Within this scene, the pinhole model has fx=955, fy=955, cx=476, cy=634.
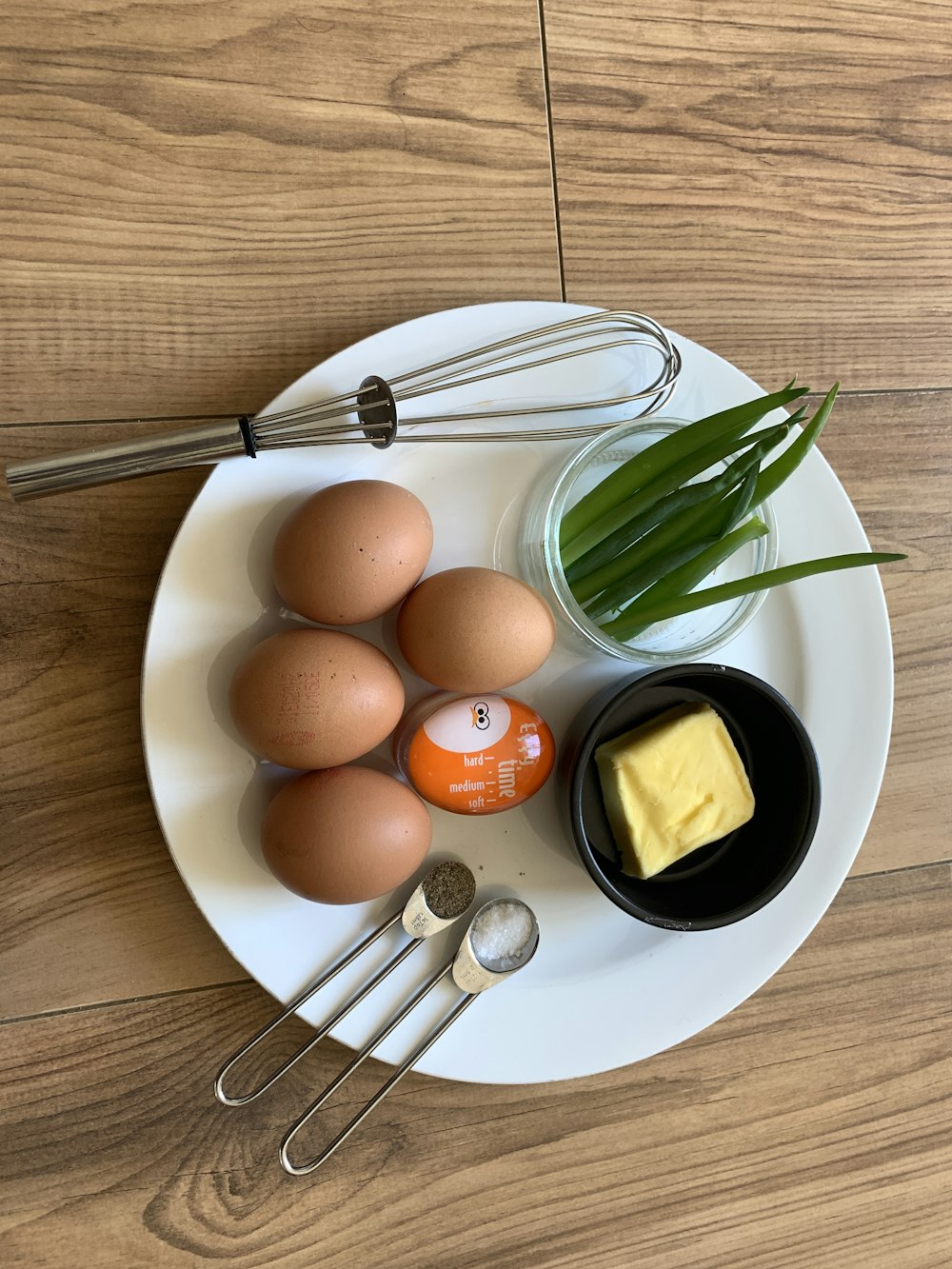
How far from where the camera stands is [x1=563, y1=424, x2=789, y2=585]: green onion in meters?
0.54

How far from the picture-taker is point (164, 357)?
22.2 inches

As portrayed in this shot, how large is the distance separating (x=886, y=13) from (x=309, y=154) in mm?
429

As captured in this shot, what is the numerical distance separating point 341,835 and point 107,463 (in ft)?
0.74

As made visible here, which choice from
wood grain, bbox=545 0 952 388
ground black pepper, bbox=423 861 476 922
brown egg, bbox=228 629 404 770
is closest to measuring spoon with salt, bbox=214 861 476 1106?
ground black pepper, bbox=423 861 476 922

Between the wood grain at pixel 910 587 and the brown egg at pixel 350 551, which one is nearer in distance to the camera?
the brown egg at pixel 350 551

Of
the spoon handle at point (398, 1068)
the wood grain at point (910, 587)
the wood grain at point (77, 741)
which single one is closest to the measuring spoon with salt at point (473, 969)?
the spoon handle at point (398, 1068)

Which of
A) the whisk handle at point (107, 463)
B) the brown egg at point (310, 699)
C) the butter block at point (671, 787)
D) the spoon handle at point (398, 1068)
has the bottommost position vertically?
the spoon handle at point (398, 1068)

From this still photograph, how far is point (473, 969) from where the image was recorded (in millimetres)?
Result: 554

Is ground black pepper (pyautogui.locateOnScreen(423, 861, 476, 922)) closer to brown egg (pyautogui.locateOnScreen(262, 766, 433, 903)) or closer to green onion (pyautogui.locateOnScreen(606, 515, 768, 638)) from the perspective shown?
brown egg (pyautogui.locateOnScreen(262, 766, 433, 903))

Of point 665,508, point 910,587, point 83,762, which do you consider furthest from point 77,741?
point 910,587

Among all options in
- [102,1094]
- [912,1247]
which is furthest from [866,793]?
[102,1094]

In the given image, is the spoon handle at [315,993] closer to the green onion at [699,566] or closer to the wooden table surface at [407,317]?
the wooden table surface at [407,317]

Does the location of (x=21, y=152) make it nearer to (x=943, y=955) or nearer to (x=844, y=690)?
(x=844, y=690)

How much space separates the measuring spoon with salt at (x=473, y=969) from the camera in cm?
55
